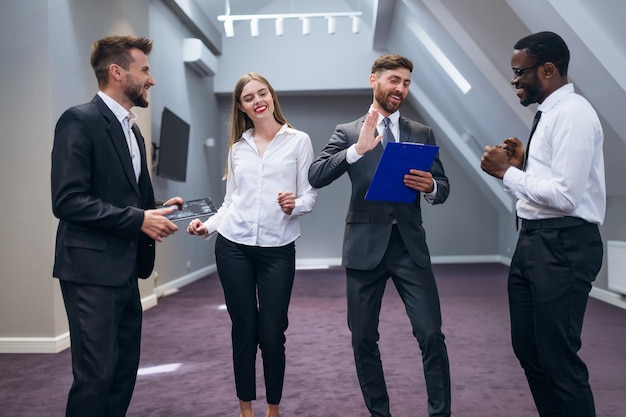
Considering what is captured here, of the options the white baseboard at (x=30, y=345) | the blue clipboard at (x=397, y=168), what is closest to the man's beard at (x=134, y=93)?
the blue clipboard at (x=397, y=168)

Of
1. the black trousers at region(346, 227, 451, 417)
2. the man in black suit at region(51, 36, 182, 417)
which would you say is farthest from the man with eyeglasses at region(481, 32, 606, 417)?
the man in black suit at region(51, 36, 182, 417)

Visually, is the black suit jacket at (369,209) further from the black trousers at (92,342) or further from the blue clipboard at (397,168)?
the black trousers at (92,342)

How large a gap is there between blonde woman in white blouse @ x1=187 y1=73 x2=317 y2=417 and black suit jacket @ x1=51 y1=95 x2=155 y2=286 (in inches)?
22.5

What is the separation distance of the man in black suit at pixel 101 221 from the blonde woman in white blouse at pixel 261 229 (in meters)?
0.53

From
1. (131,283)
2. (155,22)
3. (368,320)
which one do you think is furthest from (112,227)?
(155,22)

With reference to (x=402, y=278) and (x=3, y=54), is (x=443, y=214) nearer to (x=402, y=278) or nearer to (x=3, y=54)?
(x=3, y=54)

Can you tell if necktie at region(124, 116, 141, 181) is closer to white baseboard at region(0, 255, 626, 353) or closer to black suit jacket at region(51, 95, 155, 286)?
black suit jacket at region(51, 95, 155, 286)

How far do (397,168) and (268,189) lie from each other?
0.60m

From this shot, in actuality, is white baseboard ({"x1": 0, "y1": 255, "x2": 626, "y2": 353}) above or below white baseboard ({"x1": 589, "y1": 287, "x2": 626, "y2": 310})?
above

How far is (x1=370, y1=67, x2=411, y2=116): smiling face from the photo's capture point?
A: 7.50 ft

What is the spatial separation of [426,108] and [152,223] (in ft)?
24.3

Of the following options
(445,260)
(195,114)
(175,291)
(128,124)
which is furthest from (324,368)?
(445,260)

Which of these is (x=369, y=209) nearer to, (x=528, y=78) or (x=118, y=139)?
(x=528, y=78)

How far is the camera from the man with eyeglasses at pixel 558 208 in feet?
5.94
